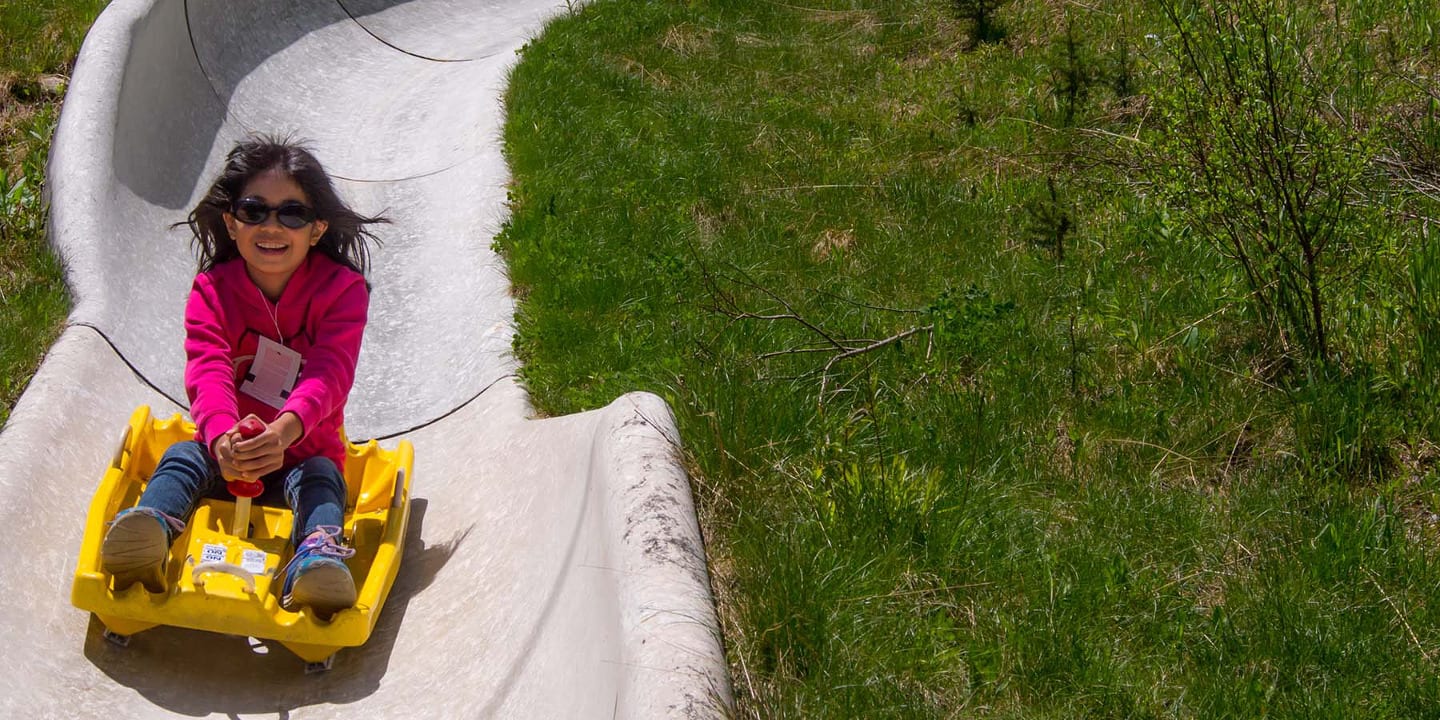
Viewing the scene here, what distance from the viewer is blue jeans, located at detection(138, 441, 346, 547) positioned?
10.9 feet

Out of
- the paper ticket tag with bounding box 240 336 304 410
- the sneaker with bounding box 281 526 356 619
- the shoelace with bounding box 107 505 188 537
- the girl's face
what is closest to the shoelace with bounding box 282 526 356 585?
the sneaker with bounding box 281 526 356 619

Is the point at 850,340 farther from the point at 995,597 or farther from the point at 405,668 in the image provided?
the point at 405,668

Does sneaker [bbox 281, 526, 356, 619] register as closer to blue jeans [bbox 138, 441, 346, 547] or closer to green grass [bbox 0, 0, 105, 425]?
blue jeans [bbox 138, 441, 346, 547]

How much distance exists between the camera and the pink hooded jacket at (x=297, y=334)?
352 centimetres

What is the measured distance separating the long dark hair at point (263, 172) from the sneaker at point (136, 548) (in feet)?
3.20

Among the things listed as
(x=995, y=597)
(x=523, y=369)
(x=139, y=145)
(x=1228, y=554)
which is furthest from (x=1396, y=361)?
(x=139, y=145)

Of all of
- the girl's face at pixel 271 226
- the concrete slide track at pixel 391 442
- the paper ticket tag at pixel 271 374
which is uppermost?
the girl's face at pixel 271 226

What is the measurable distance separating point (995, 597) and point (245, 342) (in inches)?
91.0

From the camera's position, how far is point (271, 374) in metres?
3.68

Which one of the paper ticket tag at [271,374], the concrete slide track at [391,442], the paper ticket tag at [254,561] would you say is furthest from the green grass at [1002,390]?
the paper ticket tag at [254,561]

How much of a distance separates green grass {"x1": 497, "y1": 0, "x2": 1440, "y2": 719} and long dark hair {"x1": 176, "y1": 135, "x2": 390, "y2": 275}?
0.93m

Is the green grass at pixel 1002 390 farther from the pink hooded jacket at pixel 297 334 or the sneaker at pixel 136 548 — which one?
the sneaker at pixel 136 548

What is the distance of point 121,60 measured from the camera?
5.54m

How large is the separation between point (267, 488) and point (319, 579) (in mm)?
627
